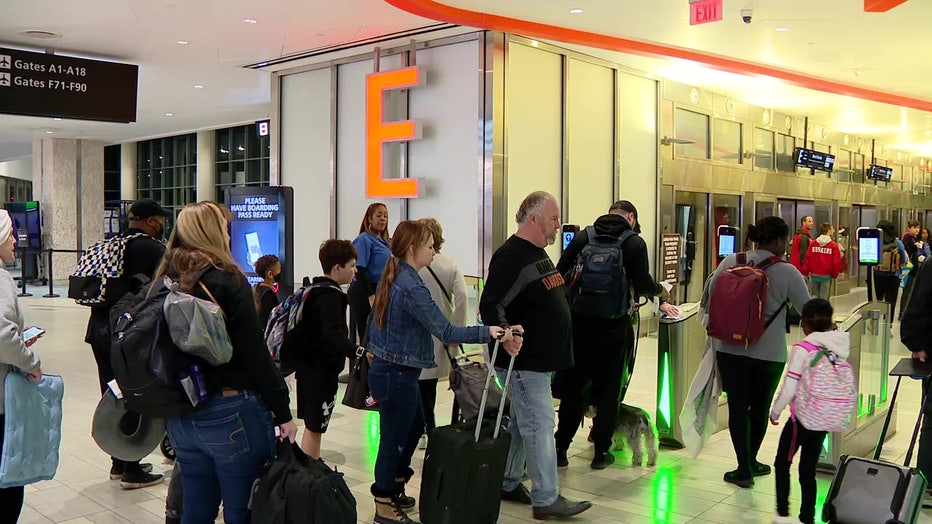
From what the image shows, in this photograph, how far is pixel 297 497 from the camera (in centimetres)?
246

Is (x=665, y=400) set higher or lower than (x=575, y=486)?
higher

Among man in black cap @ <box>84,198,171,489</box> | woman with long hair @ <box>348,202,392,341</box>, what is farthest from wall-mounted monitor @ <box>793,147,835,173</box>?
man in black cap @ <box>84,198,171,489</box>

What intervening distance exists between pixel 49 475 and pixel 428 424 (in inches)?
87.4

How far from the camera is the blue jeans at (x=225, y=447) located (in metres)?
2.55

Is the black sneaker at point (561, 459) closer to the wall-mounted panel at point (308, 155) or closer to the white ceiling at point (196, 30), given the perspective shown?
the white ceiling at point (196, 30)

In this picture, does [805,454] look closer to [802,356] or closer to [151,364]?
[802,356]

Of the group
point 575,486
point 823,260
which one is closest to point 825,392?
point 575,486

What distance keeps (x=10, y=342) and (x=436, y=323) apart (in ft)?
5.35

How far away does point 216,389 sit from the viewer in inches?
101

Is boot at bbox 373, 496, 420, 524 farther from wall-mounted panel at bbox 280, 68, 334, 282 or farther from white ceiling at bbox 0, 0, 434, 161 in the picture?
wall-mounted panel at bbox 280, 68, 334, 282

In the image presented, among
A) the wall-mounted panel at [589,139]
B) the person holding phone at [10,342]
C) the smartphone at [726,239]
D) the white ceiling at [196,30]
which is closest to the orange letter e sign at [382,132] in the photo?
the white ceiling at [196,30]

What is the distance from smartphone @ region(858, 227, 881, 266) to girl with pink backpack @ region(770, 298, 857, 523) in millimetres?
8692

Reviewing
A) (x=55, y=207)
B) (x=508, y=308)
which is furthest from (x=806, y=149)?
(x=55, y=207)

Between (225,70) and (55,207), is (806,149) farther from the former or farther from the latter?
(55,207)
